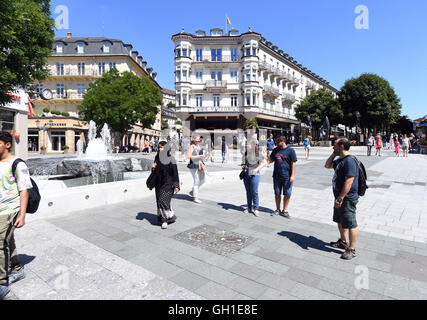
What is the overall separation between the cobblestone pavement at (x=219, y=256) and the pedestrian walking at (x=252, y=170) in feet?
1.31

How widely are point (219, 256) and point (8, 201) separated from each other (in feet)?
9.00

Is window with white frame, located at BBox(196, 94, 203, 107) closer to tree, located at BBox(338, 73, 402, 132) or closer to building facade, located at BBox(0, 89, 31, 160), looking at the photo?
tree, located at BBox(338, 73, 402, 132)

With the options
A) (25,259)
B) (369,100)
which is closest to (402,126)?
(369,100)

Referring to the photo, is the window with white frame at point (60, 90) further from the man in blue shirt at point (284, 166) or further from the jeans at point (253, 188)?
the man in blue shirt at point (284, 166)

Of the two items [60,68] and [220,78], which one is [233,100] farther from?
[60,68]

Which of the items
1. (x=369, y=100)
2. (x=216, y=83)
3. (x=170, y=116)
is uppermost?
(x=170, y=116)

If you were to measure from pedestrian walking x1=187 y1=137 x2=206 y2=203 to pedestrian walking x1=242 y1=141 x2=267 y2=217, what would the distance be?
154cm

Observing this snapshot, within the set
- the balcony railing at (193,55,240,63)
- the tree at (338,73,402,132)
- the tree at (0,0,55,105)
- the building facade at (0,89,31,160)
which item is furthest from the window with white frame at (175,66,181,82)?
the tree at (0,0,55,105)

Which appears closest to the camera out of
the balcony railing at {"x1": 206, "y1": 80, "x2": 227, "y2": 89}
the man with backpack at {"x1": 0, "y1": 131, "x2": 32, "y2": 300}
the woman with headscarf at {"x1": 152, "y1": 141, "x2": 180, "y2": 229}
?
the man with backpack at {"x1": 0, "y1": 131, "x2": 32, "y2": 300}

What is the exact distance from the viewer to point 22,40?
11695mm

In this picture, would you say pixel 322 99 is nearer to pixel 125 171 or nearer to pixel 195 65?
pixel 195 65

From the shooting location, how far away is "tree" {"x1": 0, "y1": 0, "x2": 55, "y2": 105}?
9.30m

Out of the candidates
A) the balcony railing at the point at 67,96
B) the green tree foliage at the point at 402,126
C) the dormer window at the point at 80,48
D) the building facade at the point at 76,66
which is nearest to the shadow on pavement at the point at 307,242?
the building facade at the point at 76,66
